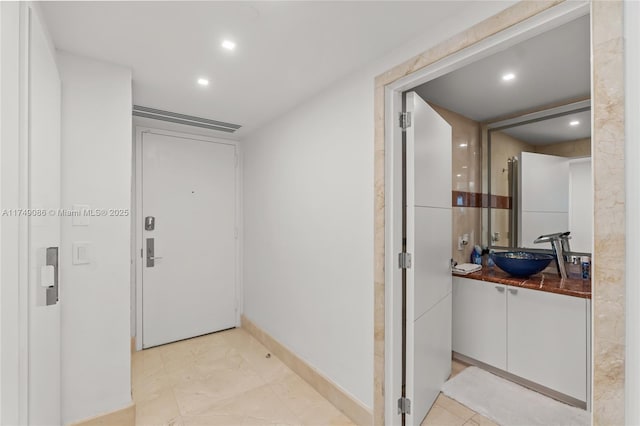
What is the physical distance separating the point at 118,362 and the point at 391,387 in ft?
5.87

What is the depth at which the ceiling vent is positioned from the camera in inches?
112

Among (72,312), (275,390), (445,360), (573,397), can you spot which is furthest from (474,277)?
(72,312)

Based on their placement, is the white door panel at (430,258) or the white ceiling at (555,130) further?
the white ceiling at (555,130)

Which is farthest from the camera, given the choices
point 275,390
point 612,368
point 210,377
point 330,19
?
point 210,377

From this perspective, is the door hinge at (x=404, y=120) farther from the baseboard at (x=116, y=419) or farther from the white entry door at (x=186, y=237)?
the baseboard at (x=116, y=419)

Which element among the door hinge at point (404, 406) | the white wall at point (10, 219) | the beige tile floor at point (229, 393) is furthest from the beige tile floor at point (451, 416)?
the white wall at point (10, 219)

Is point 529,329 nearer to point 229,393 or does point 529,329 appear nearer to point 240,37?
point 229,393

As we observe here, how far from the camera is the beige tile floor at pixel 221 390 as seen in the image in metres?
2.15

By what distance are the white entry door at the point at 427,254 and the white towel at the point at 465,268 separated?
0.32 m

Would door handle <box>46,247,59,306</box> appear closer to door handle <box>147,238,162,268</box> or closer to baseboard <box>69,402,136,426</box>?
baseboard <box>69,402,136,426</box>

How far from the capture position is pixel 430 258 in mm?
2152

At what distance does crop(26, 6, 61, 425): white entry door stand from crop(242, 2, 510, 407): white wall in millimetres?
1643

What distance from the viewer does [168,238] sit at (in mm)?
3396

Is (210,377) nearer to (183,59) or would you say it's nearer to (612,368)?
(183,59)
